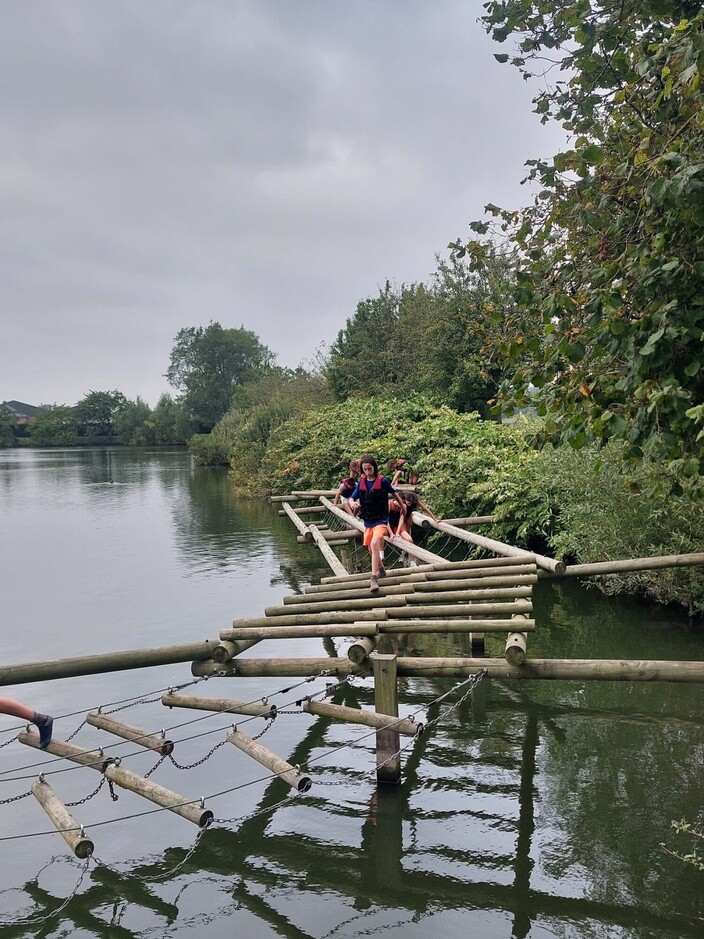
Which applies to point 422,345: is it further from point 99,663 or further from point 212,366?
point 212,366

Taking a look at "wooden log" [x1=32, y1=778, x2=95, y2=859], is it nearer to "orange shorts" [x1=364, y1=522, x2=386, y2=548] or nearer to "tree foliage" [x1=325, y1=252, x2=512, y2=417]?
"orange shorts" [x1=364, y1=522, x2=386, y2=548]

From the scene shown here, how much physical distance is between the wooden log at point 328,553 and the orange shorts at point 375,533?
3.19 feet

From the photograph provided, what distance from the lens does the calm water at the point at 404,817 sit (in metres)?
5.42

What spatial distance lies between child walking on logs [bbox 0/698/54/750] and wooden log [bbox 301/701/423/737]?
2.23 metres

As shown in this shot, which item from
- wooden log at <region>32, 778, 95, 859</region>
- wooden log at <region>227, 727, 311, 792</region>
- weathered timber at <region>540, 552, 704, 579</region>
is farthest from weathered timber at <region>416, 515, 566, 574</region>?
wooden log at <region>32, 778, 95, 859</region>

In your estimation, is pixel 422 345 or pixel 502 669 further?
pixel 422 345

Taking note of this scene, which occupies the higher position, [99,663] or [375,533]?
[375,533]

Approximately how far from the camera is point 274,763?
633 centimetres

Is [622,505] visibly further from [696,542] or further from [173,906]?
[173,906]

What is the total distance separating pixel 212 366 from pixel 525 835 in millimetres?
88551

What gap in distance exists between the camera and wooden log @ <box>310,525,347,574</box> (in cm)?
1073

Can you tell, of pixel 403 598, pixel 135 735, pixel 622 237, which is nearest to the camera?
pixel 622 237

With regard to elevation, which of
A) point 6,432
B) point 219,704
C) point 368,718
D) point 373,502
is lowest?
point 219,704

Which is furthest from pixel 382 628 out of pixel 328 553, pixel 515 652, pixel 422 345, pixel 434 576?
pixel 422 345
